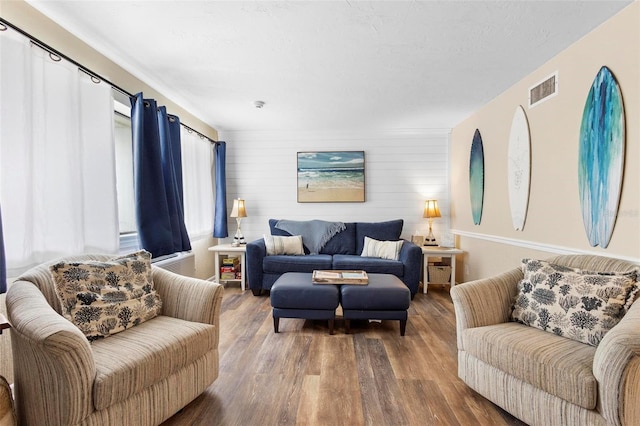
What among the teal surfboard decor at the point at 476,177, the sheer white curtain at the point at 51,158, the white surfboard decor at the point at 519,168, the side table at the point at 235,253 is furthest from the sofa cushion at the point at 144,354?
the teal surfboard decor at the point at 476,177

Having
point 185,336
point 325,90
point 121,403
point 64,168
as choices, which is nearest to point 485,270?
point 325,90

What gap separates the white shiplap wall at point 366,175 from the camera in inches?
192

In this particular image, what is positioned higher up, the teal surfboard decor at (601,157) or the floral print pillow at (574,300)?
the teal surfboard decor at (601,157)

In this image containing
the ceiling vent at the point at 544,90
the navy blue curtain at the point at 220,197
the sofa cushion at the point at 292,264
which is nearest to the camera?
the ceiling vent at the point at 544,90

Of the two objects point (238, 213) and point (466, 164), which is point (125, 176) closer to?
point (238, 213)

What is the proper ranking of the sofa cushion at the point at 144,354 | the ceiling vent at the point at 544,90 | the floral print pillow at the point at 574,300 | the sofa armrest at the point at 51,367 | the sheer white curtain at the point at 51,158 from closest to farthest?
the sofa armrest at the point at 51,367
the sofa cushion at the point at 144,354
the floral print pillow at the point at 574,300
the sheer white curtain at the point at 51,158
the ceiling vent at the point at 544,90

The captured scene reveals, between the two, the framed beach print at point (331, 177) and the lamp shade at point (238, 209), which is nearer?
the lamp shade at point (238, 209)

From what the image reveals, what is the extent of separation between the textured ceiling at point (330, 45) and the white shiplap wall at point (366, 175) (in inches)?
45.4

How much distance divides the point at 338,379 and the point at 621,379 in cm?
141

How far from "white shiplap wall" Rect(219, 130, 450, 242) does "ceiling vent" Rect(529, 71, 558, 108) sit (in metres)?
1.93

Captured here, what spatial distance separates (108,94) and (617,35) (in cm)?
357

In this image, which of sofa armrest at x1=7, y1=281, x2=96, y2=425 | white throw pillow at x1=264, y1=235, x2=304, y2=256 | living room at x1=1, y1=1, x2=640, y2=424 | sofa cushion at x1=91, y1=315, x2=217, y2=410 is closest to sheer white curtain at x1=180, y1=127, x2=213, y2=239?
living room at x1=1, y1=1, x2=640, y2=424

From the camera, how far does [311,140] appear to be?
4.96 meters

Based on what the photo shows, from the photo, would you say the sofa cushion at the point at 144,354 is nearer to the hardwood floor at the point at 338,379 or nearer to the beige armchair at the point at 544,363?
the hardwood floor at the point at 338,379
